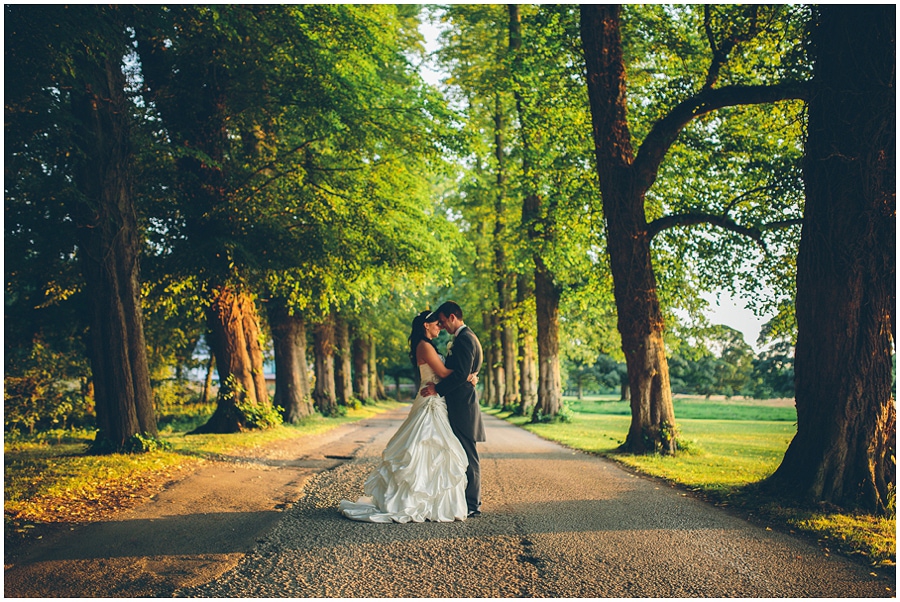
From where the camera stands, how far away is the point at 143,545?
5688mm

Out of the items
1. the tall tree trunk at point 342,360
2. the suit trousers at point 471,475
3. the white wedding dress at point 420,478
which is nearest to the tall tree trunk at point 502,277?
the tall tree trunk at point 342,360

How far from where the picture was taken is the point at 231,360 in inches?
695

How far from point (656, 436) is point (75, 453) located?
429 inches

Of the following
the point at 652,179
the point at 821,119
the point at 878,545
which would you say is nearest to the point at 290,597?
the point at 878,545

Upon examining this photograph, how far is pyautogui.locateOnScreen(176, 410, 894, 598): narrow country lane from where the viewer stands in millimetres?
4453

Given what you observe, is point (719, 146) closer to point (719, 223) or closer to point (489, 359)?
point (719, 223)

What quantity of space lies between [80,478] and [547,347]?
18.3 meters

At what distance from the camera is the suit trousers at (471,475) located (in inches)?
280

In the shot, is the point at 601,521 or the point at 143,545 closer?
the point at 143,545

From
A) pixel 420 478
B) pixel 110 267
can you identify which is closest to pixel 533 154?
pixel 110 267

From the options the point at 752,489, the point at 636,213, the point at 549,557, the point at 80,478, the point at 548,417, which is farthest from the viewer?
the point at 548,417

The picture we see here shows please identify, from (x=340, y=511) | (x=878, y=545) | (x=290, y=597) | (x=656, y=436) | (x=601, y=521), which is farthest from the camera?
(x=656, y=436)

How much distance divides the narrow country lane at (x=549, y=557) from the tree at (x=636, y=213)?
5.09 metres

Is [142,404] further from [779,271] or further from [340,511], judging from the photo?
[779,271]
